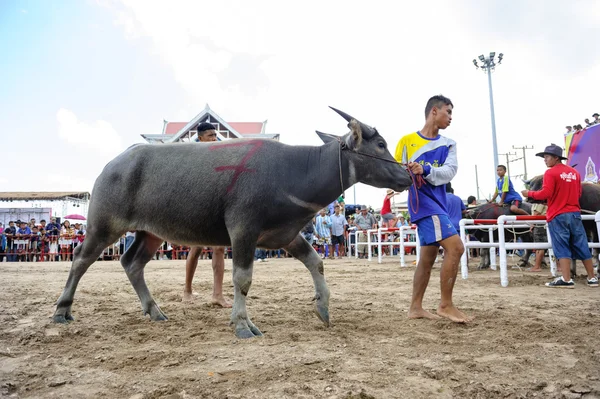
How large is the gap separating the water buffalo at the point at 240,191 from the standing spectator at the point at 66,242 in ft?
57.0

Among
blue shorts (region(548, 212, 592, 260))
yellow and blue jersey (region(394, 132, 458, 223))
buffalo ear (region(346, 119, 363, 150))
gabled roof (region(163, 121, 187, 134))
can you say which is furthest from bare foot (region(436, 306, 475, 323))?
gabled roof (region(163, 121, 187, 134))

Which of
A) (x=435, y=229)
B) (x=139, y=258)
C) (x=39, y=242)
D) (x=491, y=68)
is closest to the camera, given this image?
(x=435, y=229)

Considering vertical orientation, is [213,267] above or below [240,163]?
below

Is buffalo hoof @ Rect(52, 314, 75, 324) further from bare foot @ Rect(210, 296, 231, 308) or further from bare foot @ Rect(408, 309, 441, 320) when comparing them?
bare foot @ Rect(408, 309, 441, 320)

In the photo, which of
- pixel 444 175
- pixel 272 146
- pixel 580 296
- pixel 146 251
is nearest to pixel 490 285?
pixel 580 296

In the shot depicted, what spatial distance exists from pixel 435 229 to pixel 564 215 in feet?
12.8

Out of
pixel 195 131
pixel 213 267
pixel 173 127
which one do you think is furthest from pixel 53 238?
pixel 173 127

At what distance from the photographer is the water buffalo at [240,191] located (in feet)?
12.6

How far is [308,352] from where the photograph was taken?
3041mm

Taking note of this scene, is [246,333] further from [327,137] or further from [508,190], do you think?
[508,190]

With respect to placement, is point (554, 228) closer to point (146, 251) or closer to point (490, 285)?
point (490, 285)

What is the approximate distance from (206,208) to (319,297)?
55.6 inches

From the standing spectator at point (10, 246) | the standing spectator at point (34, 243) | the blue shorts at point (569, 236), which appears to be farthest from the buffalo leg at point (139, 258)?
the standing spectator at point (10, 246)

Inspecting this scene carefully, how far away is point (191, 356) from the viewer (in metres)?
3.03
